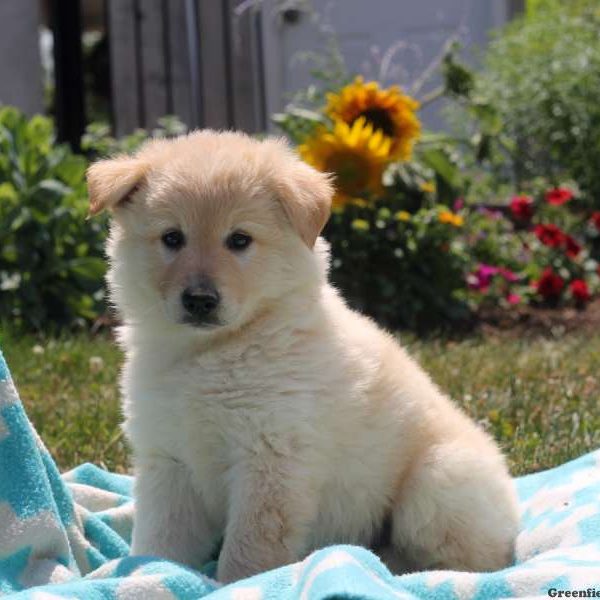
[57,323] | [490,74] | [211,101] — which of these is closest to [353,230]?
[57,323]

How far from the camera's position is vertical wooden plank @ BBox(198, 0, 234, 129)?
381 inches

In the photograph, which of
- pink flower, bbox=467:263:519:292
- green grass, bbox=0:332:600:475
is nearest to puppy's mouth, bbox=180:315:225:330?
green grass, bbox=0:332:600:475

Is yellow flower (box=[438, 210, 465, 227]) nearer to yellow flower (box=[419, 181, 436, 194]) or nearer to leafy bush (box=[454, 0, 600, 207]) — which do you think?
yellow flower (box=[419, 181, 436, 194])

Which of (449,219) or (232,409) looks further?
(449,219)

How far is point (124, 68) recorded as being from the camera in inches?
366

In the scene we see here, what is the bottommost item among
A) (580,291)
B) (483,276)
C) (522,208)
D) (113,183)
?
(580,291)

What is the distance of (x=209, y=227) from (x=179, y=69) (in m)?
7.06

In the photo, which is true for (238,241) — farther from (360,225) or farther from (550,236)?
(550,236)

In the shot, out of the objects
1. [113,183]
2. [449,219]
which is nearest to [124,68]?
[449,219]

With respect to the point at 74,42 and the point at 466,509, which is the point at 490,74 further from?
the point at 466,509

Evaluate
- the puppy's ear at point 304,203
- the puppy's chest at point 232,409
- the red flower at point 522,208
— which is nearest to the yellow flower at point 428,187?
the red flower at point 522,208

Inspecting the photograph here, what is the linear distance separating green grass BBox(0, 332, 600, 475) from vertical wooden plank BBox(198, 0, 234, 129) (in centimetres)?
426

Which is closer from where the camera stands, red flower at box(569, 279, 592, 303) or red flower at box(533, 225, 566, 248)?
red flower at box(569, 279, 592, 303)

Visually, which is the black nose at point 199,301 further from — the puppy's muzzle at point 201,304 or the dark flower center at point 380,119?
the dark flower center at point 380,119
